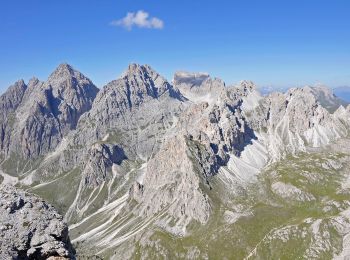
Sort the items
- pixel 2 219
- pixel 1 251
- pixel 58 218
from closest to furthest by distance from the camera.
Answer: pixel 1 251 < pixel 2 219 < pixel 58 218

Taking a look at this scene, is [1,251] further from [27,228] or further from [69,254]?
[69,254]

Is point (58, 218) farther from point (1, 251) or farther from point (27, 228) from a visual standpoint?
point (1, 251)

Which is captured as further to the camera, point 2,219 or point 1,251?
point 2,219

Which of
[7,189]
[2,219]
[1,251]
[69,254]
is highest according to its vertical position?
[7,189]

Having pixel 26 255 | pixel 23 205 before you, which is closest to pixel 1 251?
pixel 26 255

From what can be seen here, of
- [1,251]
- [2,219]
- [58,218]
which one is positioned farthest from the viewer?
[58,218]

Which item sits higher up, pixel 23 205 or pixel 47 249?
pixel 23 205
